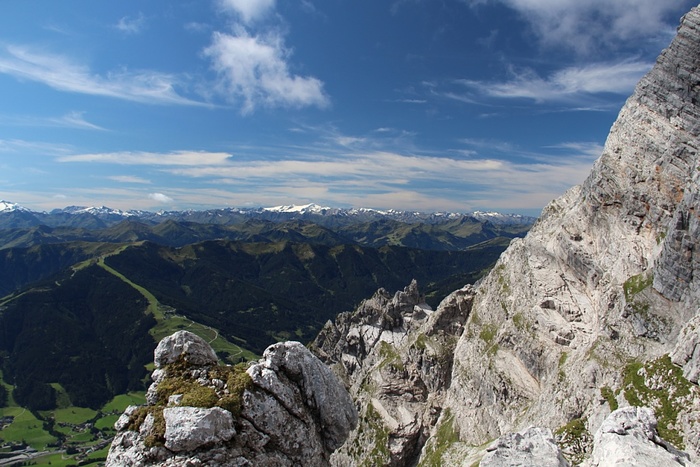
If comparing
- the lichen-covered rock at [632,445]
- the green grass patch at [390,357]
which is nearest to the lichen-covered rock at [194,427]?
the lichen-covered rock at [632,445]

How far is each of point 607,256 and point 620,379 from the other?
1195 inches

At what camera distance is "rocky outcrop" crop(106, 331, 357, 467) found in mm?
17156

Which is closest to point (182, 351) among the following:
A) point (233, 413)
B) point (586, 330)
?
point (233, 413)

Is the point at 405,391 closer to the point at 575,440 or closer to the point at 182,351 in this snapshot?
the point at 575,440

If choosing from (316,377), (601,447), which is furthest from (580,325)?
(316,377)

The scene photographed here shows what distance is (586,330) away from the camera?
255 ft

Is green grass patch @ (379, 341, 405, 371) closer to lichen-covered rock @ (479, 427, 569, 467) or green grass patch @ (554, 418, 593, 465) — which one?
green grass patch @ (554, 418, 593, 465)

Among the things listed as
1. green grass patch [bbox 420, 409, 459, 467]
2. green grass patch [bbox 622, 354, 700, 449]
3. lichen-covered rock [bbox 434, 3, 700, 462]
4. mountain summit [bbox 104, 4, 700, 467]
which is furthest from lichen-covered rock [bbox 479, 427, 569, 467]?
green grass patch [bbox 420, 409, 459, 467]

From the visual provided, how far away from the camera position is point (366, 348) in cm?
16738

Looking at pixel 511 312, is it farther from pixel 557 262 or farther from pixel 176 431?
pixel 176 431

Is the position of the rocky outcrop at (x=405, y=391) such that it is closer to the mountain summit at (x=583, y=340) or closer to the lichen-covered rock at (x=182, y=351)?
the mountain summit at (x=583, y=340)

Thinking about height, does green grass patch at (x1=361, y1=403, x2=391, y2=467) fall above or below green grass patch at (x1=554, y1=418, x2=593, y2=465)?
below

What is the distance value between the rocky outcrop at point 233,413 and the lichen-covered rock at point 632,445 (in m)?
14.6

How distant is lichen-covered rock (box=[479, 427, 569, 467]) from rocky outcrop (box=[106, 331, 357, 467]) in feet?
28.4
